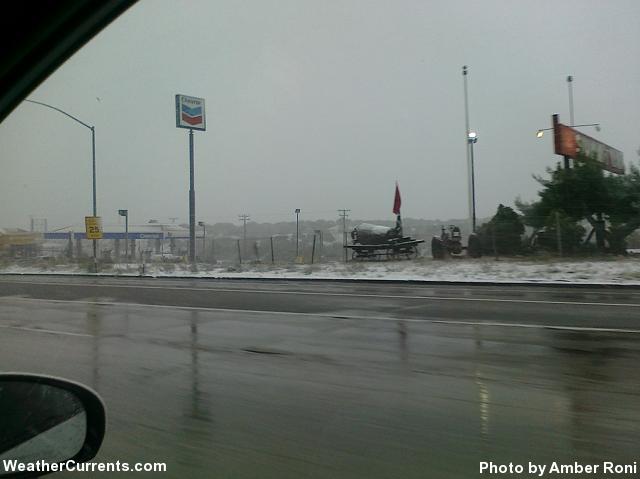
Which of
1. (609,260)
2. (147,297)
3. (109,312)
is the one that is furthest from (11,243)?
(609,260)

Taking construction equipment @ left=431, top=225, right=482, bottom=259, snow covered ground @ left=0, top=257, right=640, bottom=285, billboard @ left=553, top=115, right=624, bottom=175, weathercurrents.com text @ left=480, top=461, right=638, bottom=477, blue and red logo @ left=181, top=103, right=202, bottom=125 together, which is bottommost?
weathercurrents.com text @ left=480, top=461, right=638, bottom=477

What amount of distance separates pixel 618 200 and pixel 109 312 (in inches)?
897

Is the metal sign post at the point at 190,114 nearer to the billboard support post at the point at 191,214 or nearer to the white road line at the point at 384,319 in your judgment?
the billboard support post at the point at 191,214

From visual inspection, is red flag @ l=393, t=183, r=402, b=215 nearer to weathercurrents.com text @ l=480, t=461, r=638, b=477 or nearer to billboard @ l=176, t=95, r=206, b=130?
billboard @ l=176, t=95, r=206, b=130

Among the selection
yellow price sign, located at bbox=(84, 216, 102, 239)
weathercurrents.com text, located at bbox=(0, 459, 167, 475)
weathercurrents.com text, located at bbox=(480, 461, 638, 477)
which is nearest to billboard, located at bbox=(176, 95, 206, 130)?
yellow price sign, located at bbox=(84, 216, 102, 239)

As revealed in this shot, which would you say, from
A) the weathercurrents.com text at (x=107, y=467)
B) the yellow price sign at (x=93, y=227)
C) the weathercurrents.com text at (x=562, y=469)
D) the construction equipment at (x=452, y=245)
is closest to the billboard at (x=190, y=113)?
the yellow price sign at (x=93, y=227)

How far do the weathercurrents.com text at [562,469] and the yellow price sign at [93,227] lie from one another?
29.0 metres

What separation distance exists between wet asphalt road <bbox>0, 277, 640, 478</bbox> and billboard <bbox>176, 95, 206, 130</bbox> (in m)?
26.1

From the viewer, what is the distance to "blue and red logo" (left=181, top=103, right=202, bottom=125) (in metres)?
38.2

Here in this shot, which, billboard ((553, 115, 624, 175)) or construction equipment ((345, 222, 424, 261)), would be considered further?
construction equipment ((345, 222, 424, 261))

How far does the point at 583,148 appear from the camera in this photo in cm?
3050

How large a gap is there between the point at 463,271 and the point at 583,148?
13007 mm

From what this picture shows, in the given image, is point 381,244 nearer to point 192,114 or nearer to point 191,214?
point 191,214

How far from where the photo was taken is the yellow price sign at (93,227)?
30.1 m
